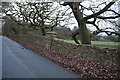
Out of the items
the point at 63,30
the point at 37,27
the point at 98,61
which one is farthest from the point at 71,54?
the point at 37,27

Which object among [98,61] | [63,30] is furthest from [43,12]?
[98,61]

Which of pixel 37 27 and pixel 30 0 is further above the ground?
pixel 30 0

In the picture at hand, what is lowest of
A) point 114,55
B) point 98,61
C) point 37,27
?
point 37,27

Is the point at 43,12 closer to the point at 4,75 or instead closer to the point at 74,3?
the point at 74,3

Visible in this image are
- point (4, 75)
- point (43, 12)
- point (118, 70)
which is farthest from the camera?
point (43, 12)

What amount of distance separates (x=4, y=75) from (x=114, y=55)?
3.81 metres

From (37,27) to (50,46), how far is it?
625 inches

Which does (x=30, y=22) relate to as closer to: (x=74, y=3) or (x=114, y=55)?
(x=74, y=3)

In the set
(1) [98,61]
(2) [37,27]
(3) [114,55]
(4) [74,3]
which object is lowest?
(2) [37,27]

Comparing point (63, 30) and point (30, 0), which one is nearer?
point (30, 0)

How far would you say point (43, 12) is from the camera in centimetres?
2902

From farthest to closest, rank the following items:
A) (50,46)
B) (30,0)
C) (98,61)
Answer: (30,0), (50,46), (98,61)

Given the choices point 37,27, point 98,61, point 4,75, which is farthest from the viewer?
point 37,27

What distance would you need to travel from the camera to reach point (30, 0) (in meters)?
26.1
